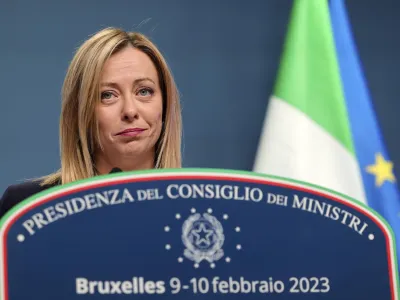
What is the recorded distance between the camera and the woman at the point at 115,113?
3.48 ft

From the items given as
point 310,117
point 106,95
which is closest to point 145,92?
point 106,95

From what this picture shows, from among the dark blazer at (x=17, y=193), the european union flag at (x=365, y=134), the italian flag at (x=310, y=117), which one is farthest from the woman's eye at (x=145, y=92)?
the european union flag at (x=365, y=134)

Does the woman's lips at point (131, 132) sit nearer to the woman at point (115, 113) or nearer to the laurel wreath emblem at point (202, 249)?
the woman at point (115, 113)

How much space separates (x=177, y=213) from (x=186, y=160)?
172 cm

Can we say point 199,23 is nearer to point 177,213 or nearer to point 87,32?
point 87,32

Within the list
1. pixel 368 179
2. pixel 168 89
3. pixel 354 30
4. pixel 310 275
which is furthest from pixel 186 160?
pixel 310 275

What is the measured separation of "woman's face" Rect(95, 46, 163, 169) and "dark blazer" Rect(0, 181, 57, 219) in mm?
134

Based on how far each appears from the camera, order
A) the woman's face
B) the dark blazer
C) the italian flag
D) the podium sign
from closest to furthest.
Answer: the podium sign → the woman's face → the dark blazer → the italian flag

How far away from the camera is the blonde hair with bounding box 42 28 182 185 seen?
1.09m

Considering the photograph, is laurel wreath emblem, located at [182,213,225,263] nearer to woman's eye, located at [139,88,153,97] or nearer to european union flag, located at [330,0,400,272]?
woman's eye, located at [139,88,153,97]

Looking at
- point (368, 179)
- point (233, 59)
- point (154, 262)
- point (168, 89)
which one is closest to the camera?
point (154, 262)

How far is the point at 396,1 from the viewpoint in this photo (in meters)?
2.65

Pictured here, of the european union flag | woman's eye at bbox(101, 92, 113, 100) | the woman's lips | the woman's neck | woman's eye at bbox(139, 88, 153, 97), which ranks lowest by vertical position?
the woman's neck

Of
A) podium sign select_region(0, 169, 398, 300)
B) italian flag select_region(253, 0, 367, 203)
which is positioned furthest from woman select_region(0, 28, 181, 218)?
italian flag select_region(253, 0, 367, 203)
